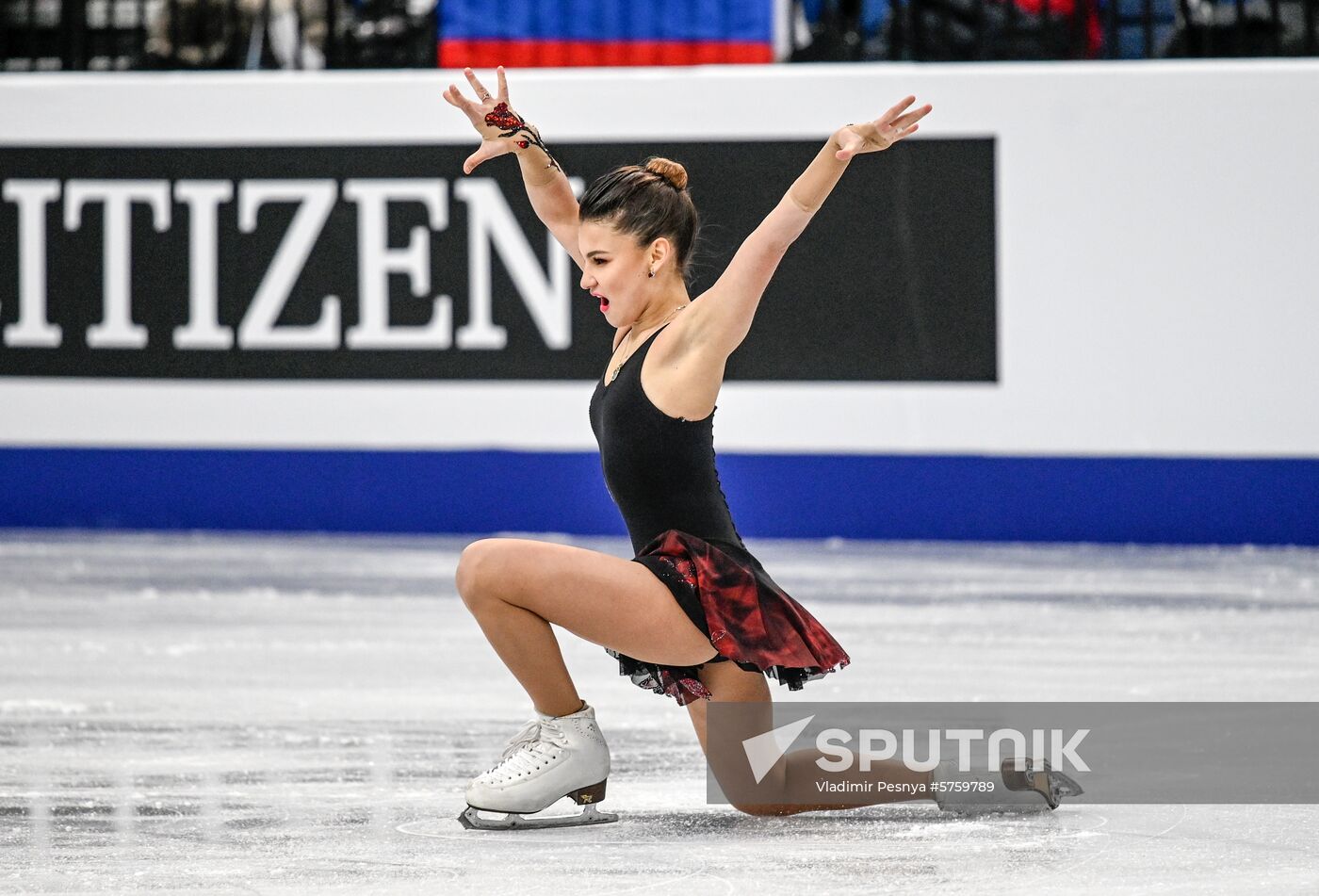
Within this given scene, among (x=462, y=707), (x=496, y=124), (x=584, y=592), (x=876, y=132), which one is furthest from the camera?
(x=462, y=707)

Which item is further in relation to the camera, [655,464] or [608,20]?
[608,20]

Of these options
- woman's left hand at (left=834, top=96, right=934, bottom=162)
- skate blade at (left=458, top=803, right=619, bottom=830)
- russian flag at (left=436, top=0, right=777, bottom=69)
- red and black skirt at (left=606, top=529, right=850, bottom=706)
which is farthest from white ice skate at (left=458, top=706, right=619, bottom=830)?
russian flag at (left=436, top=0, right=777, bottom=69)

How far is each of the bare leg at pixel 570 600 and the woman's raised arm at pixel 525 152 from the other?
586 millimetres

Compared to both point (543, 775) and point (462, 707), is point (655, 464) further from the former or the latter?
point (462, 707)

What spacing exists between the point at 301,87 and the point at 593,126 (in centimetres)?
108

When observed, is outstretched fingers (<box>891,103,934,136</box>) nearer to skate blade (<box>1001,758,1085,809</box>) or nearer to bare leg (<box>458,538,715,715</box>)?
bare leg (<box>458,538,715,715</box>)

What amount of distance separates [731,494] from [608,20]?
176cm

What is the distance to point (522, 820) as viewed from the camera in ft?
9.38

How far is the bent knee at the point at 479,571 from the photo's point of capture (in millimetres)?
2734

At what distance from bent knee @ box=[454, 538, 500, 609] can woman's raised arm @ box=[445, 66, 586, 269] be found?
58cm

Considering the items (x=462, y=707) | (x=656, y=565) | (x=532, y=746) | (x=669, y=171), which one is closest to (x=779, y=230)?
(x=669, y=171)

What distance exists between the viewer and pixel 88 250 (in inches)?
270

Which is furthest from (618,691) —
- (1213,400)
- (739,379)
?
(1213,400)

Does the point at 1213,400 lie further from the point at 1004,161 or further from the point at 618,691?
the point at 618,691
